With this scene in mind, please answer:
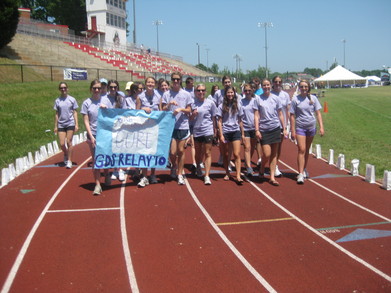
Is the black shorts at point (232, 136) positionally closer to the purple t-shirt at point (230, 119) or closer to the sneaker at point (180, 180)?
the purple t-shirt at point (230, 119)

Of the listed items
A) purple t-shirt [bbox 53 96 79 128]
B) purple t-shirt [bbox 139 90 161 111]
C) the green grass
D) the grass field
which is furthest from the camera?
the grass field

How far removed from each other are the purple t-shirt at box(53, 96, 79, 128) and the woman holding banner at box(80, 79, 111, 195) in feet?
7.33

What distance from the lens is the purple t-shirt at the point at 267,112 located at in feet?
29.1

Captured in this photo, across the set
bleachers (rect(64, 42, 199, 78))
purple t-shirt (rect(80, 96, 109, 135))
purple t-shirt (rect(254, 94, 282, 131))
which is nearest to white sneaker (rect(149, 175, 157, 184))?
purple t-shirt (rect(80, 96, 109, 135))

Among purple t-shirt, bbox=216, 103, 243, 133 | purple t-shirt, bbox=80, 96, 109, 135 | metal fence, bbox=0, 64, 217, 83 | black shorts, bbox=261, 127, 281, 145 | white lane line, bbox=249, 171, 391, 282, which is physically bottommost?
white lane line, bbox=249, 171, 391, 282

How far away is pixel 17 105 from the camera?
18984 mm

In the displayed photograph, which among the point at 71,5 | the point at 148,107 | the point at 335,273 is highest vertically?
the point at 71,5

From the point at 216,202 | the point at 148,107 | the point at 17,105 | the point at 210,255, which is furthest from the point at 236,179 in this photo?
the point at 17,105

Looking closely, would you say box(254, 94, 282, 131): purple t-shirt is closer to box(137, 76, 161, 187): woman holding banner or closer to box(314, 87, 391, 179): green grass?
box(137, 76, 161, 187): woman holding banner

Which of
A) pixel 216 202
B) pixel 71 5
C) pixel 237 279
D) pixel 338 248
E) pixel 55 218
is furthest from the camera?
pixel 71 5

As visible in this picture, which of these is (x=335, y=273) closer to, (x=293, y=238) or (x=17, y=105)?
(x=293, y=238)

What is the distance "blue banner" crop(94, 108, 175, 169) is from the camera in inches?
321

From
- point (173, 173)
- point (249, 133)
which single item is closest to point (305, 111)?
point (249, 133)

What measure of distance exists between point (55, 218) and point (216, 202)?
2726mm
